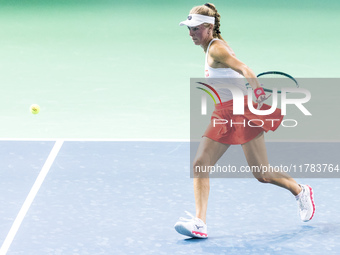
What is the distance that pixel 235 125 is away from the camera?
624 cm

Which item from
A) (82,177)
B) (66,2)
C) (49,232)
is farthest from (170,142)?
(66,2)

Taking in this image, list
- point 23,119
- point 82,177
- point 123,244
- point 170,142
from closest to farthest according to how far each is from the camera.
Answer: point 123,244, point 82,177, point 170,142, point 23,119

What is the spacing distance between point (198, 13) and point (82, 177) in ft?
7.40

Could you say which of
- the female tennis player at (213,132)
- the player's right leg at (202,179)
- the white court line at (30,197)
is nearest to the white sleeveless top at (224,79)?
the female tennis player at (213,132)

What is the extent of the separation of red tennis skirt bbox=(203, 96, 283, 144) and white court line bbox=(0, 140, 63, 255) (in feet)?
5.63

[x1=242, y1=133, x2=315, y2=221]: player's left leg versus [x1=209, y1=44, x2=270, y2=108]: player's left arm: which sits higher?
[x1=209, y1=44, x2=270, y2=108]: player's left arm

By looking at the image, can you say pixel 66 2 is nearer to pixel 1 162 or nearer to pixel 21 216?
pixel 1 162

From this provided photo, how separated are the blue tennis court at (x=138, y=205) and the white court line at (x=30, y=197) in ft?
0.14

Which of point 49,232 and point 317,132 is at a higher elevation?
point 317,132

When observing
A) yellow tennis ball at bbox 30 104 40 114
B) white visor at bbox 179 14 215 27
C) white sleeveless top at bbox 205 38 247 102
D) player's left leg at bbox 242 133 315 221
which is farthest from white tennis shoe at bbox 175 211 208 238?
yellow tennis ball at bbox 30 104 40 114

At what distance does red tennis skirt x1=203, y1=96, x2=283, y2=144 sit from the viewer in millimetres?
6223

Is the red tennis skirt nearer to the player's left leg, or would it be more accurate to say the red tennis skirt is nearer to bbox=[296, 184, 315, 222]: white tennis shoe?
the player's left leg

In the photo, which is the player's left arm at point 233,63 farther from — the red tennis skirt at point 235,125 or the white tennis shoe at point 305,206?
the white tennis shoe at point 305,206

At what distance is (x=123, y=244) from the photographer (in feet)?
20.0
